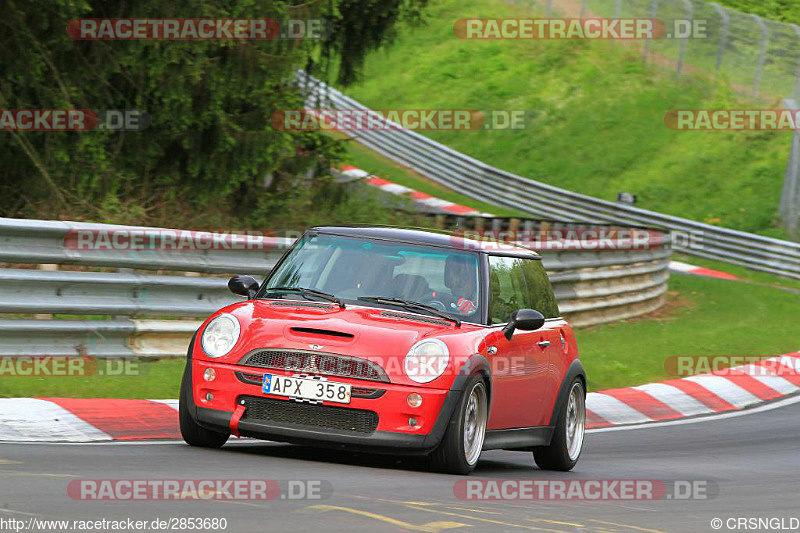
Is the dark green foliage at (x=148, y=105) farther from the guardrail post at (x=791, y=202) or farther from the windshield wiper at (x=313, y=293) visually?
the guardrail post at (x=791, y=202)

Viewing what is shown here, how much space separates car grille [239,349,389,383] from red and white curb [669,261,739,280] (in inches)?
877

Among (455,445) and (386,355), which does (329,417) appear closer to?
(386,355)

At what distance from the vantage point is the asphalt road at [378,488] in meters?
5.53

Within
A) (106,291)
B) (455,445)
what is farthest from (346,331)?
(106,291)

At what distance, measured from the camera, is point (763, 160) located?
3769 centimetres

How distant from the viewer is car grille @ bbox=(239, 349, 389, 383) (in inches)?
288

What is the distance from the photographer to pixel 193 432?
7.72 metres

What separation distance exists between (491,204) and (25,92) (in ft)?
75.4

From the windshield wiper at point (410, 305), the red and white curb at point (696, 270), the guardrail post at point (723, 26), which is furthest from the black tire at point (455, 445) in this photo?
the guardrail post at point (723, 26)

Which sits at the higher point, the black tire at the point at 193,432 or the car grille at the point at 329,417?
the car grille at the point at 329,417

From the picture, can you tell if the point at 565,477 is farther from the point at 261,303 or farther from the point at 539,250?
the point at 539,250

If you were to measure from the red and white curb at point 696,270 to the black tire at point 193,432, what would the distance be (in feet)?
72.4

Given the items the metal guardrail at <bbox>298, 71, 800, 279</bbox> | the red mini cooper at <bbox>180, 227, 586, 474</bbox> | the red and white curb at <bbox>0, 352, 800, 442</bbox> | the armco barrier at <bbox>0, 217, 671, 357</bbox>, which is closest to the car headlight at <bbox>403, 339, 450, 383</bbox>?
the red mini cooper at <bbox>180, 227, 586, 474</bbox>

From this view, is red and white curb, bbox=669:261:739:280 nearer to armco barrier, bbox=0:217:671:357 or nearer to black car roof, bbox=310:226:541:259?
armco barrier, bbox=0:217:671:357
